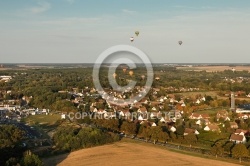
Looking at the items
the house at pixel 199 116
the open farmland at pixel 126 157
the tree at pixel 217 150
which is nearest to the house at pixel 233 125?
the house at pixel 199 116

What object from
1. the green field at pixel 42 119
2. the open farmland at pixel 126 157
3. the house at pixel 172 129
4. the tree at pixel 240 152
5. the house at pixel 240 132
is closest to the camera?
the open farmland at pixel 126 157

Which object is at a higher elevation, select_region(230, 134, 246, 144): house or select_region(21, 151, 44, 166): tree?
select_region(21, 151, 44, 166): tree

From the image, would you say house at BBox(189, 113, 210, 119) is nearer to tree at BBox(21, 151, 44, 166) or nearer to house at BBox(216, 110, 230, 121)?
house at BBox(216, 110, 230, 121)

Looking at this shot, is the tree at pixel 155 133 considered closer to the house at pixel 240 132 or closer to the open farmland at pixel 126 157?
the open farmland at pixel 126 157

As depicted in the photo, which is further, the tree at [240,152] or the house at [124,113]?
→ the house at [124,113]

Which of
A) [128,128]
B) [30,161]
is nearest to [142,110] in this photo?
[128,128]

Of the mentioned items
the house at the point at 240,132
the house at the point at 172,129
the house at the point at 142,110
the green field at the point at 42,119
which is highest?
the house at the point at 142,110

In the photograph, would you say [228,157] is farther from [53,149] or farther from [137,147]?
[53,149]

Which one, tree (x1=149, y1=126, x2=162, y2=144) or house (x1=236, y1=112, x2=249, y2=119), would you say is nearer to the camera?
tree (x1=149, y1=126, x2=162, y2=144)

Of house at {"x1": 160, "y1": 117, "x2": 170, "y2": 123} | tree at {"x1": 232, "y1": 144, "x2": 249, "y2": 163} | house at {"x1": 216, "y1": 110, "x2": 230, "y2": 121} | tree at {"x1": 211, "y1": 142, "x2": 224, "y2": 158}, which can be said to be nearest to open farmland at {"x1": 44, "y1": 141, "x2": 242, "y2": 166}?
tree at {"x1": 211, "y1": 142, "x2": 224, "y2": 158}

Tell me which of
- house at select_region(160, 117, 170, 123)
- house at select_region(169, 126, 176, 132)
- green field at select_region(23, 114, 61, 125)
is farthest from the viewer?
green field at select_region(23, 114, 61, 125)
